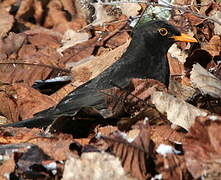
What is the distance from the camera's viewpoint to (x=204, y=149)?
3.83 metres

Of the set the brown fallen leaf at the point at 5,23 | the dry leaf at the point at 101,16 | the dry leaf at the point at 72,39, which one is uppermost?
the dry leaf at the point at 101,16

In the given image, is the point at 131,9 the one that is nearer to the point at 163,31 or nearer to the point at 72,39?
the point at 72,39

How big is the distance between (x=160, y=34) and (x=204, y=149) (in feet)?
10.4

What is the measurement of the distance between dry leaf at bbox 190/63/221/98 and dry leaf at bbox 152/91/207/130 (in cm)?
33

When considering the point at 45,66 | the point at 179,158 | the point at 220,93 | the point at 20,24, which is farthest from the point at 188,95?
the point at 20,24

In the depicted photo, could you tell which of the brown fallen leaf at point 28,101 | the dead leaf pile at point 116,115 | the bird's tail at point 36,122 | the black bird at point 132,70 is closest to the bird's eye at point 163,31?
the black bird at point 132,70

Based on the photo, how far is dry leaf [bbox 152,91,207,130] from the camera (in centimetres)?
443

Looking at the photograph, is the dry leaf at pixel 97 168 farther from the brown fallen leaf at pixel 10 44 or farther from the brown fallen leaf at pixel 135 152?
the brown fallen leaf at pixel 10 44

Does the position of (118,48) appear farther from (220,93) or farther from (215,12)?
(220,93)

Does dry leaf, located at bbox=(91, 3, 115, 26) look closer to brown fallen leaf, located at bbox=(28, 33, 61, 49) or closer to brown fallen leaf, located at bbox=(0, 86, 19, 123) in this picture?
brown fallen leaf, located at bbox=(28, 33, 61, 49)

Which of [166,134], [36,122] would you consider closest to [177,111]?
[166,134]

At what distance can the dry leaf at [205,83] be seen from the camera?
476 cm

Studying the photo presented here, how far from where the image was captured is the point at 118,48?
7770 mm

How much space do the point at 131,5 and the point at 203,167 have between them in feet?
16.7
